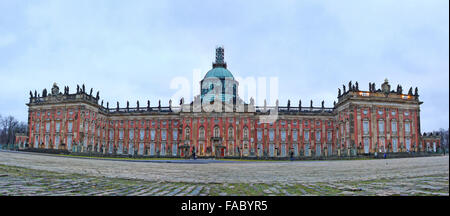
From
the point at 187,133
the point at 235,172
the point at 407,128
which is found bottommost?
the point at 235,172

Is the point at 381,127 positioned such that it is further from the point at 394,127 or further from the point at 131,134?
the point at 131,134

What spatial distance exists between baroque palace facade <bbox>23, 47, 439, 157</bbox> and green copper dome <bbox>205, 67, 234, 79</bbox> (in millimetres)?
4687

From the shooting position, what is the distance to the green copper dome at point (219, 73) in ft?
249

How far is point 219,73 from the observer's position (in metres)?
76.5

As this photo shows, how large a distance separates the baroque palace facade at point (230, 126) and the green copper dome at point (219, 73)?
469 centimetres

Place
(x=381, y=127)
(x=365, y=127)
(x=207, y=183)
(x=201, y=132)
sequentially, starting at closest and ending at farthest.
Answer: (x=207, y=183)
(x=365, y=127)
(x=381, y=127)
(x=201, y=132)

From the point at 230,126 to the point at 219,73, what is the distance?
760 inches

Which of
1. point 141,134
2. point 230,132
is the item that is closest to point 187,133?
point 230,132

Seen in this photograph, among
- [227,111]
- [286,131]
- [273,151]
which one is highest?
[227,111]

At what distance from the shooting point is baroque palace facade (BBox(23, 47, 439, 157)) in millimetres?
54906
